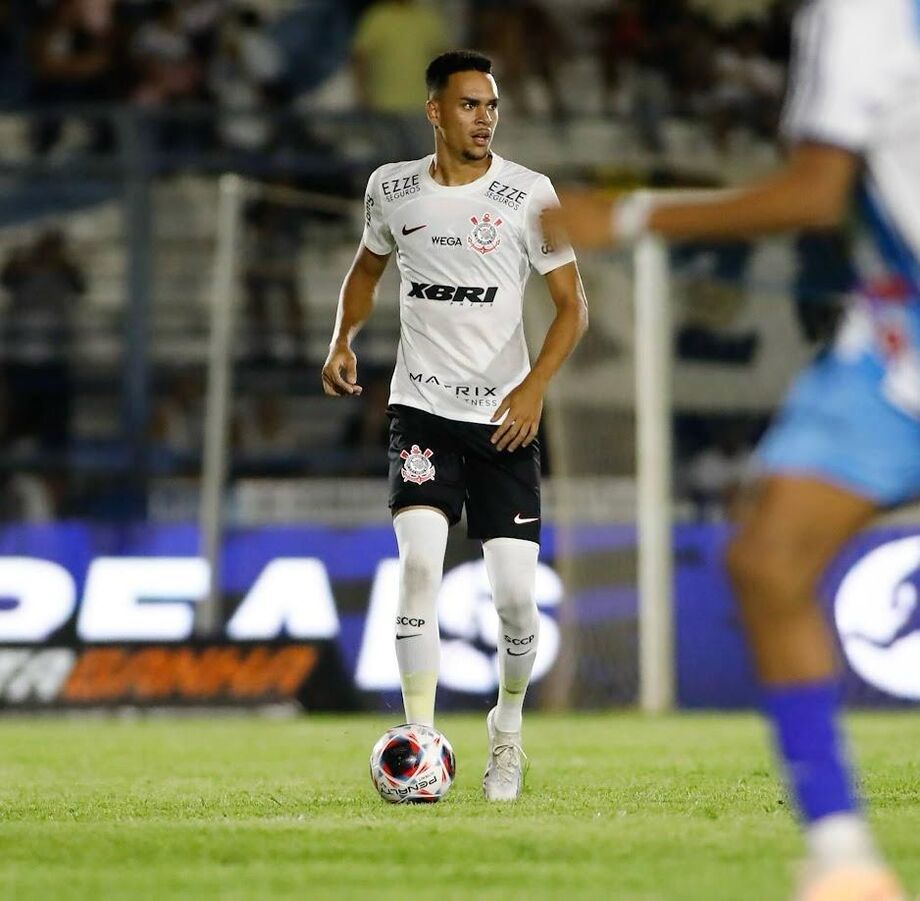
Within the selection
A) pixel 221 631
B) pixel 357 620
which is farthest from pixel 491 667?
pixel 221 631

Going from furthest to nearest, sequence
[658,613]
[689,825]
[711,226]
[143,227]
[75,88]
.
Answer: [75,88] < [143,227] < [658,613] < [689,825] < [711,226]

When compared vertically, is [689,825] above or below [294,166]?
below

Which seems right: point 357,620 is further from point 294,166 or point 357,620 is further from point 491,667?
point 294,166

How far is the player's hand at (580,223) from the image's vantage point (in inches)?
157

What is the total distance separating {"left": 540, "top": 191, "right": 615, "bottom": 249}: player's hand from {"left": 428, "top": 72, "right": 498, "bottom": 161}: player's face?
3093 millimetres

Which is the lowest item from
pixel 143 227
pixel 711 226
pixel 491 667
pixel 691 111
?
pixel 491 667

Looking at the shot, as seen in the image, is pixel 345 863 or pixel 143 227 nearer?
pixel 345 863

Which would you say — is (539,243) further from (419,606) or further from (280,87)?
(280,87)

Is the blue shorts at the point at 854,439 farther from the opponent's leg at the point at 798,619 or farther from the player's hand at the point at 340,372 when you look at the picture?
the player's hand at the point at 340,372

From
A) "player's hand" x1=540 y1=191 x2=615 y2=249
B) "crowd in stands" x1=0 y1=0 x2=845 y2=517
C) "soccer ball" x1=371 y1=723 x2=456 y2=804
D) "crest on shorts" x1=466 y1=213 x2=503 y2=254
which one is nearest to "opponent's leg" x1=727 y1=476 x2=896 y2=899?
"player's hand" x1=540 y1=191 x2=615 y2=249

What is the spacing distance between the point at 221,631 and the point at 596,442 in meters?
2.58

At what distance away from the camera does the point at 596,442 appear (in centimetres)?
1293

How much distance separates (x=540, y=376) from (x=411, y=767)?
53.2 inches

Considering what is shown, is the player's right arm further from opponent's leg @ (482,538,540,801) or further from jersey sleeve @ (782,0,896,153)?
jersey sleeve @ (782,0,896,153)
